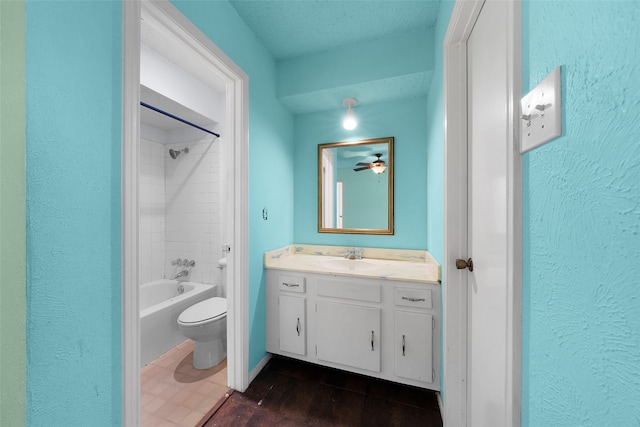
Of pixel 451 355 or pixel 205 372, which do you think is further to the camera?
pixel 205 372

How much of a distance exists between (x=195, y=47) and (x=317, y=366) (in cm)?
223

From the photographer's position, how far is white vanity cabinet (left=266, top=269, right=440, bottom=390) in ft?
4.93

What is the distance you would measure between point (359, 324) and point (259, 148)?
1425mm

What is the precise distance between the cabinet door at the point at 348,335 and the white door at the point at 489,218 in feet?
1.85

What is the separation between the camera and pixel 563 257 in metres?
0.44

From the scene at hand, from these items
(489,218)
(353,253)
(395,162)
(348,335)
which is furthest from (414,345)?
(395,162)

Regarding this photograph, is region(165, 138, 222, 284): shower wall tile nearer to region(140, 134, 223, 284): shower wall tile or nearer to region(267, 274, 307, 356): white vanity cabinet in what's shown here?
region(140, 134, 223, 284): shower wall tile

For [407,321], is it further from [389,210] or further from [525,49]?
[525,49]

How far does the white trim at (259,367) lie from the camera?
1.70 meters

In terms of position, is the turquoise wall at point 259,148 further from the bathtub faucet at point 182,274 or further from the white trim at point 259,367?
the bathtub faucet at point 182,274

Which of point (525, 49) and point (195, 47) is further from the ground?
point (195, 47)

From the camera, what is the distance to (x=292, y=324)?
71.1 inches

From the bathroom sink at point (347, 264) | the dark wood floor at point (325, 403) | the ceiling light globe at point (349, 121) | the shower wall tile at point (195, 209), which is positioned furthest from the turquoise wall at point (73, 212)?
the shower wall tile at point (195, 209)

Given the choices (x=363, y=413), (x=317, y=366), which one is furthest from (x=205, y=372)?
(x=363, y=413)
